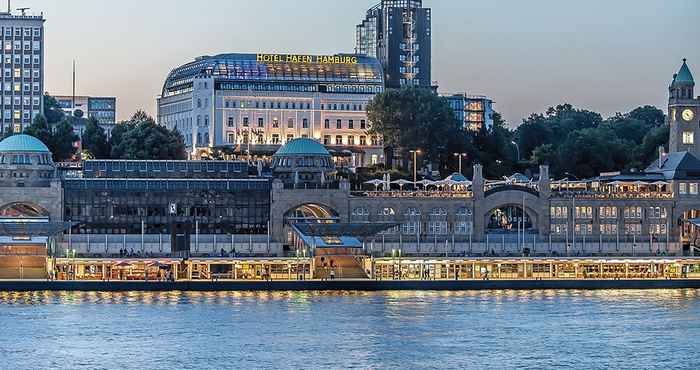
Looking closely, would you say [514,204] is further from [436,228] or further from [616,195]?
[616,195]

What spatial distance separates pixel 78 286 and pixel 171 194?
106ft

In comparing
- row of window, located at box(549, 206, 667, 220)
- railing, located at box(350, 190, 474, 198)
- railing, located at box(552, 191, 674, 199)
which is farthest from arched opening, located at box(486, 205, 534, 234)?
railing, located at box(350, 190, 474, 198)

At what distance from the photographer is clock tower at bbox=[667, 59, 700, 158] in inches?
6870

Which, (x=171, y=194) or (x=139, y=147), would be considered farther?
(x=139, y=147)

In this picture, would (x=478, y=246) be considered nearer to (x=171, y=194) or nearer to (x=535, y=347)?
(x=171, y=194)

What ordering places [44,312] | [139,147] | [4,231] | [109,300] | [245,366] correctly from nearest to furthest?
[245,366], [44,312], [109,300], [4,231], [139,147]

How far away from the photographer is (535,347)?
101 meters

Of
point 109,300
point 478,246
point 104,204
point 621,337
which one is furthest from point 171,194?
point 621,337

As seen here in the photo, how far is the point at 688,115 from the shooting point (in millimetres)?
175125

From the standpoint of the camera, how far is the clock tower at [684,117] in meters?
174

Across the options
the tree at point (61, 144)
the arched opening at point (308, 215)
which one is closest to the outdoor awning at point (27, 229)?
the arched opening at point (308, 215)

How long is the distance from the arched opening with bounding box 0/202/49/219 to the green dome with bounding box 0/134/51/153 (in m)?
4.93

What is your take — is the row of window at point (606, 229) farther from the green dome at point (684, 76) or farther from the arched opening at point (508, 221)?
the green dome at point (684, 76)

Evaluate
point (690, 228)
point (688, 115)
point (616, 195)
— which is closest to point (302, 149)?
point (616, 195)
